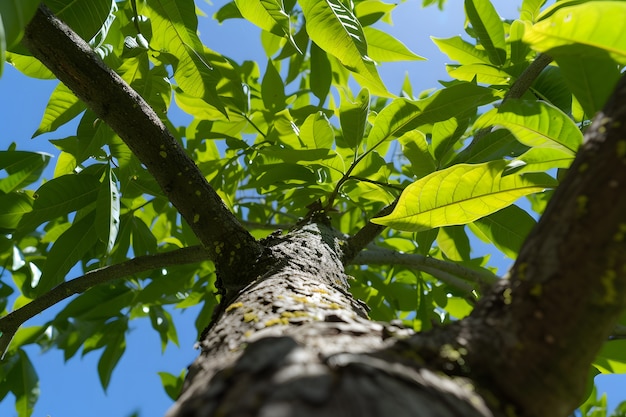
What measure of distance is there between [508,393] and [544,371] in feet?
0.14

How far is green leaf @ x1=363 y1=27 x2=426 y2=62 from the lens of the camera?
1563 millimetres

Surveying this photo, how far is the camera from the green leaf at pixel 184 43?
49.1 inches

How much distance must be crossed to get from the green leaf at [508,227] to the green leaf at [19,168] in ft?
4.86

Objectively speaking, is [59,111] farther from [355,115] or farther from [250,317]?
[250,317]

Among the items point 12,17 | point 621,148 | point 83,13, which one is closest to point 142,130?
point 83,13

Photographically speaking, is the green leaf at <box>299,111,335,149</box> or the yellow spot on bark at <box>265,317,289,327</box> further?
the green leaf at <box>299,111,335,149</box>

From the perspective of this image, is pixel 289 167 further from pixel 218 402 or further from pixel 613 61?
pixel 218 402

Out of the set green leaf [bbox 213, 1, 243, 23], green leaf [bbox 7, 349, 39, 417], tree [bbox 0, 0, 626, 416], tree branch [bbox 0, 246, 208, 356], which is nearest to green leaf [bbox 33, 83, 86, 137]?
tree [bbox 0, 0, 626, 416]

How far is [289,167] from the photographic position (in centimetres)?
151

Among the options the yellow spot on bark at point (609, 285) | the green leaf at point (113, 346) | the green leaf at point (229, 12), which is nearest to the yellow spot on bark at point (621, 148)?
the yellow spot on bark at point (609, 285)

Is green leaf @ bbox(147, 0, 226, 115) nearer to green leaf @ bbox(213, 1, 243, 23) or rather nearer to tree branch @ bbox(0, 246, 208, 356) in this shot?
tree branch @ bbox(0, 246, 208, 356)

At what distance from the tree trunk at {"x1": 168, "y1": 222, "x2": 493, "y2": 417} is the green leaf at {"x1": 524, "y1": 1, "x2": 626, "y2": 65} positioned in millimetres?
455

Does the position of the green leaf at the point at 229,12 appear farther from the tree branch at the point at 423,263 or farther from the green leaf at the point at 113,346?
the green leaf at the point at 113,346

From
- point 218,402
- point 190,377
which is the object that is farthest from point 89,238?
point 218,402
